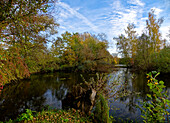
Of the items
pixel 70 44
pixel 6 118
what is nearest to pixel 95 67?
pixel 70 44

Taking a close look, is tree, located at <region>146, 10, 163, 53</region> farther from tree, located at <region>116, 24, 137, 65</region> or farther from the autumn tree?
the autumn tree

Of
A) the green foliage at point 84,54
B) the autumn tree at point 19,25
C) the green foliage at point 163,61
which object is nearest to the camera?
the autumn tree at point 19,25

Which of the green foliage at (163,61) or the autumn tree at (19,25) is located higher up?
the autumn tree at (19,25)

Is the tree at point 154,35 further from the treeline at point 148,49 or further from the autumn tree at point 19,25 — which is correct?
the autumn tree at point 19,25

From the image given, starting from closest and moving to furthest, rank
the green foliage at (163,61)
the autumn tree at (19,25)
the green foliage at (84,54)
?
1. the autumn tree at (19,25)
2. the green foliage at (163,61)
3. the green foliage at (84,54)

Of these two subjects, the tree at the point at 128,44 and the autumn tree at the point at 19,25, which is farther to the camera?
the tree at the point at 128,44

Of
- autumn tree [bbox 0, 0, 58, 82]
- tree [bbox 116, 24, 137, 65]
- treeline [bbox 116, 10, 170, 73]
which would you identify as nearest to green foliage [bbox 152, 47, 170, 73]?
treeline [bbox 116, 10, 170, 73]

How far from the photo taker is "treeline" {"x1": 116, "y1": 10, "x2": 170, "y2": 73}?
16.6 metres

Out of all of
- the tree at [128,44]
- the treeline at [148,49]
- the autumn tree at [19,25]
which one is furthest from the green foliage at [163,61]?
the autumn tree at [19,25]

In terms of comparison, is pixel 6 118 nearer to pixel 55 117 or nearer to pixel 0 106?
pixel 0 106

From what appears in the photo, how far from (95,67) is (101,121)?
16843 millimetres

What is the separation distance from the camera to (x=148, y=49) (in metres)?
21.0

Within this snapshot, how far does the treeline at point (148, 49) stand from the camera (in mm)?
16625

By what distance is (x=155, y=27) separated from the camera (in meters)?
21.5
